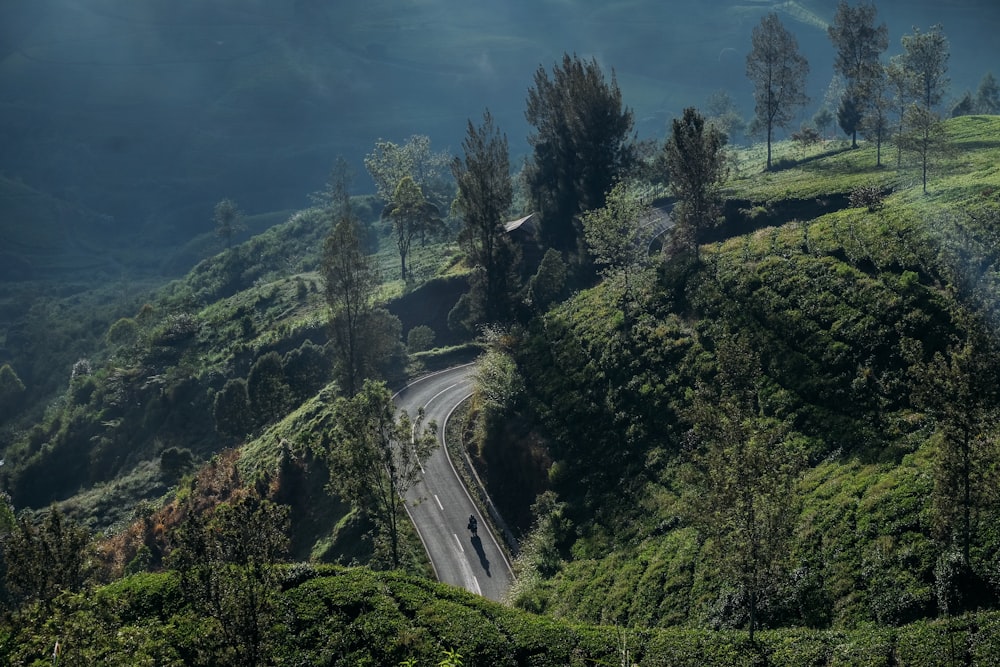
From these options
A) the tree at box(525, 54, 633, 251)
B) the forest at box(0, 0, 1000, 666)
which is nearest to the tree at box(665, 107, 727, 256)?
the forest at box(0, 0, 1000, 666)

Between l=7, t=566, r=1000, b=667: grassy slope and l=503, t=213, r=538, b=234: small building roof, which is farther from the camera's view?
l=503, t=213, r=538, b=234: small building roof

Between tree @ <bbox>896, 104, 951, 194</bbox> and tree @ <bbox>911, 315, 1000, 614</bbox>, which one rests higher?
tree @ <bbox>896, 104, 951, 194</bbox>

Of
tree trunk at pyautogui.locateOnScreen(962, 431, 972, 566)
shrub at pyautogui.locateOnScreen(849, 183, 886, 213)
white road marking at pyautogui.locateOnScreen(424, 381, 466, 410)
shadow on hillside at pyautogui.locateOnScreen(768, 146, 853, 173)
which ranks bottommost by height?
tree trunk at pyautogui.locateOnScreen(962, 431, 972, 566)

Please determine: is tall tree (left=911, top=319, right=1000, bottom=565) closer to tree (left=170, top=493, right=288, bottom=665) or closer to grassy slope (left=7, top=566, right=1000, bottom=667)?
grassy slope (left=7, top=566, right=1000, bottom=667)

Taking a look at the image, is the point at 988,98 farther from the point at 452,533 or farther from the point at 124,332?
the point at 124,332

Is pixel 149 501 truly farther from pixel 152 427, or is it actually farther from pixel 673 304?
pixel 673 304

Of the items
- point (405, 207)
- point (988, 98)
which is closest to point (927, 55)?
point (988, 98)
